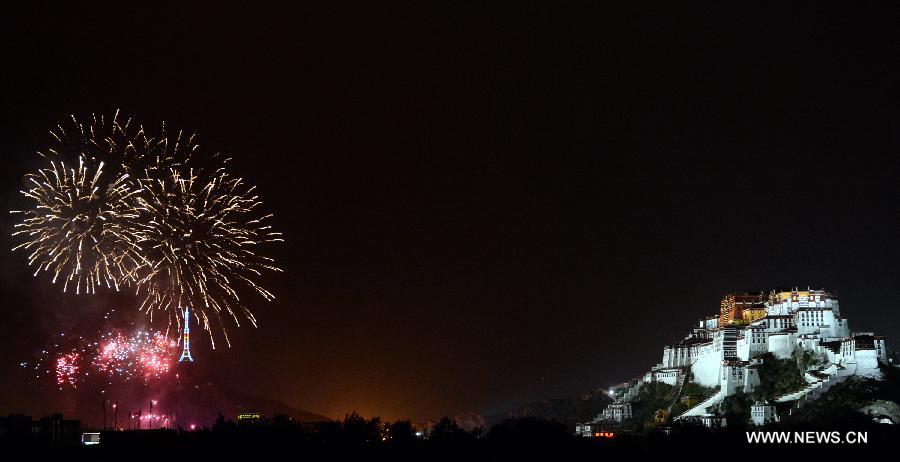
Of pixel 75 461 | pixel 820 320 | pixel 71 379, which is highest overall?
pixel 820 320

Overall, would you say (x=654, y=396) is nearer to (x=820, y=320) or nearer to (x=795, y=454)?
(x=820, y=320)

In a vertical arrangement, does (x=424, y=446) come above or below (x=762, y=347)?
below

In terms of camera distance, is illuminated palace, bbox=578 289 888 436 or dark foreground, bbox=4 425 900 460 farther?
illuminated palace, bbox=578 289 888 436

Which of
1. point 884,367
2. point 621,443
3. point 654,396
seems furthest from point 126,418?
point 884,367

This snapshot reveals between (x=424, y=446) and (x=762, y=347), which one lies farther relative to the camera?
(x=762, y=347)

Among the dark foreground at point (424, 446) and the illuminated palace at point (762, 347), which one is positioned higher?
the illuminated palace at point (762, 347)

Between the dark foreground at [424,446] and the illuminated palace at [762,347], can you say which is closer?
the dark foreground at [424,446]

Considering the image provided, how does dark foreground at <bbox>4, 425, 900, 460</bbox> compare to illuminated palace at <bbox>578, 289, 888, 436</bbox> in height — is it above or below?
below

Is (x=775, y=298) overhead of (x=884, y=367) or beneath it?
overhead
